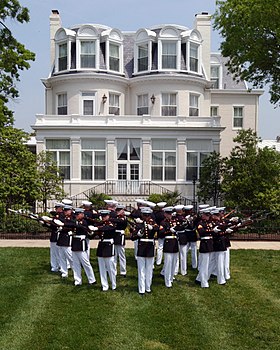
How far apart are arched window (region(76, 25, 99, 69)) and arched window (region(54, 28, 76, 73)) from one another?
1.96 feet

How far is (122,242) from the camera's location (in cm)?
1282

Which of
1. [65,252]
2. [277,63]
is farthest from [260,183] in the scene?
[65,252]

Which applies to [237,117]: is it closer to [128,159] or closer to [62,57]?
[128,159]

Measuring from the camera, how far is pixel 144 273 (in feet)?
35.4

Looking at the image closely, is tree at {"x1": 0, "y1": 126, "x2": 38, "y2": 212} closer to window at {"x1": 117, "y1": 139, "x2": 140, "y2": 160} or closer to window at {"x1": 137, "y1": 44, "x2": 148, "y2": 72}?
window at {"x1": 117, "y1": 139, "x2": 140, "y2": 160}

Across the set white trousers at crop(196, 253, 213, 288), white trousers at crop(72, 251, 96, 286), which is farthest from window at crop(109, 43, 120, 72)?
white trousers at crop(196, 253, 213, 288)

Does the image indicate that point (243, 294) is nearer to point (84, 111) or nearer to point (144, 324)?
point (144, 324)

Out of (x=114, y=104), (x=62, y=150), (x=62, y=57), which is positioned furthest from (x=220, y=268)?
(x=62, y=57)

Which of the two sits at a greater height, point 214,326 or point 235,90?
point 235,90

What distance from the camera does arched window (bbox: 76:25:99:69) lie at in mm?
30641

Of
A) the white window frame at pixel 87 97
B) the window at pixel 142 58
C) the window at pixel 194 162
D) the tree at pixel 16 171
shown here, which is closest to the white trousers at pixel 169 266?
the tree at pixel 16 171

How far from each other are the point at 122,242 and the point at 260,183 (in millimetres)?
10447

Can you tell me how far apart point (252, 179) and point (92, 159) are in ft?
34.1

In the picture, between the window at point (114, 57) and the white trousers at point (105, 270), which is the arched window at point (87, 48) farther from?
the white trousers at point (105, 270)
